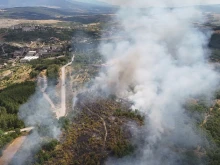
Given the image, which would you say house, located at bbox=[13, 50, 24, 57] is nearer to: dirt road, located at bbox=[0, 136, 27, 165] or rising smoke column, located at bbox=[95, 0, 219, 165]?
rising smoke column, located at bbox=[95, 0, 219, 165]

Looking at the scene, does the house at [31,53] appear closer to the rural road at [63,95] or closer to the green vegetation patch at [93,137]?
Answer: the rural road at [63,95]

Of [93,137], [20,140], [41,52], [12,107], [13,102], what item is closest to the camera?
[20,140]

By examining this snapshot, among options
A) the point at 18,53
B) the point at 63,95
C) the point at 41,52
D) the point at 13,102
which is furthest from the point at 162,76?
the point at 18,53

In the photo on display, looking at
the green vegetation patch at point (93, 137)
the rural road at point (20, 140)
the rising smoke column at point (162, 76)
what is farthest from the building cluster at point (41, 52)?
the green vegetation patch at point (93, 137)

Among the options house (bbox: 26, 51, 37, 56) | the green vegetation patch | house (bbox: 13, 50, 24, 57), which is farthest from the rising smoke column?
house (bbox: 13, 50, 24, 57)

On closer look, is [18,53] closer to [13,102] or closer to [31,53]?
[31,53]

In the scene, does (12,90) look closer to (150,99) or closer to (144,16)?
(150,99)
